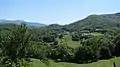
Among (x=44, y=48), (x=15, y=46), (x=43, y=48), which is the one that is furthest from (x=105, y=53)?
(x=15, y=46)

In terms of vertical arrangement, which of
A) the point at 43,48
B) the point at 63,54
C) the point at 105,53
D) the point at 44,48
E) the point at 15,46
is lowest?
the point at 63,54

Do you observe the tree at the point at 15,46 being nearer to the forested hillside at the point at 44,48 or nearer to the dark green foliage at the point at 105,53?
the forested hillside at the point at 44,48

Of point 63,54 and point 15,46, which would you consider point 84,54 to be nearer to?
point 63,54

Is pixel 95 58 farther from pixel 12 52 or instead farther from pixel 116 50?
pixel 12 52

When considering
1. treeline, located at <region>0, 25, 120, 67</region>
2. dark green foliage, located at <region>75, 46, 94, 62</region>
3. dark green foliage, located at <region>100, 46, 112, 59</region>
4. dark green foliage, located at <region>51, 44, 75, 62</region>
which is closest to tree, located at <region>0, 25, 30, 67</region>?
treeline, located at <region>0, 25, 120, 67</region>

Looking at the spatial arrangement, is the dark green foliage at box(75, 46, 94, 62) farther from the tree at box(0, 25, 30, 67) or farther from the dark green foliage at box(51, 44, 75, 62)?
Result: the tree at box(0, 25, 30, 67)

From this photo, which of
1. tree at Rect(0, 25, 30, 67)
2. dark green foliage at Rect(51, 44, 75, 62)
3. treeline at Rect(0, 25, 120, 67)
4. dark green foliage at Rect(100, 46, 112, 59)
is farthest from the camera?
dark green foliage at Rect(51, 44, 75, 62)

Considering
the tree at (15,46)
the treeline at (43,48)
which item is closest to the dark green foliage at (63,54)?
the treeline at (43,48)

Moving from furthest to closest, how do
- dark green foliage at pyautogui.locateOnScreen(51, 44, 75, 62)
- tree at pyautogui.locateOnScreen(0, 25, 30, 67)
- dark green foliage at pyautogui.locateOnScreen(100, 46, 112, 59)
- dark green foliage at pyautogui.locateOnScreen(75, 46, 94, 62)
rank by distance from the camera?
dark green foliage at pyautogui.locateOnScreen(51, 44, 75, 62) < dark green foliage at pyautogui.locateOnScreen(75, 46, 94, 62) < dark green foliage at pyautogui.locateOnScreen(100, 46, 112, 59) < tree at pyautogui.locateOnScreen(0, 25, 30, 67)
